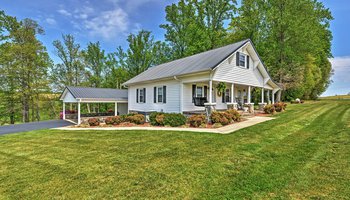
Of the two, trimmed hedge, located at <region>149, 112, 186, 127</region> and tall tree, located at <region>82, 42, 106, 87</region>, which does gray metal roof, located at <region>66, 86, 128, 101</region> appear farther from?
tall tree, located at <region>82, 42, 106, 87</region>

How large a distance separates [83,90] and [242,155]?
16685 millimetres

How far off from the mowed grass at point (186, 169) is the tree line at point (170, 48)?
2024cm

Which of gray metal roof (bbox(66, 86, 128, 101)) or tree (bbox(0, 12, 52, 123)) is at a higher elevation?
tree (bbox(0, 12, 52, 123))

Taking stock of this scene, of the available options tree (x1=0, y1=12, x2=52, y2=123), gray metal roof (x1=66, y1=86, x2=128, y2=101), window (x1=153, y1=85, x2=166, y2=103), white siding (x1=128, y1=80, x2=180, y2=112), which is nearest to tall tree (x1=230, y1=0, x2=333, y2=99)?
white siding (x1=128, y1=80, x2=180, y2=112)

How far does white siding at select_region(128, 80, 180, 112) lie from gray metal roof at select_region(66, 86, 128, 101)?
196cm

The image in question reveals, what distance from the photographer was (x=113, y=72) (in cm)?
3172

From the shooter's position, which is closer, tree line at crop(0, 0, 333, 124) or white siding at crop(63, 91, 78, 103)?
white siding at crop(63, 91, 78, 103)

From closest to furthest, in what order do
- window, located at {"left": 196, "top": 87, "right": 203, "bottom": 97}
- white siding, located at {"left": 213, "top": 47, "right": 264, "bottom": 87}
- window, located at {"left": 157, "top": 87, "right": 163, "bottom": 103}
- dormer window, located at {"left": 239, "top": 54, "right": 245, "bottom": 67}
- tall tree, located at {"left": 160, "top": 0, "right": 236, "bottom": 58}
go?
white siding, located at {"left": 213, "top": 47, "right": 264, "bottom": 87} → dormer window, located at {"left": 239, "top": 54, "right": 245, "bottom": 67} → window, located at {"left": 196, "top": 87, "right": 203, "bottom": 97} → window, located at {"left": 157, "top": 87, "right": 163, "bottom": 103} → tall tree, located at {"left": 160, "top": 0, "right": 236, "bottom": 58}

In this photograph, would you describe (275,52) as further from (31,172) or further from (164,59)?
(31,172)

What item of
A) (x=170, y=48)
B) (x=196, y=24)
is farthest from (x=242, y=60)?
(x=170, y=48)

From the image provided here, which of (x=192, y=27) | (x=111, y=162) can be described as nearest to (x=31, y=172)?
(x=111, y=162)

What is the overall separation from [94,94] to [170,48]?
16247 millimetres

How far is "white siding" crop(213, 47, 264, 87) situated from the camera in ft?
38.5

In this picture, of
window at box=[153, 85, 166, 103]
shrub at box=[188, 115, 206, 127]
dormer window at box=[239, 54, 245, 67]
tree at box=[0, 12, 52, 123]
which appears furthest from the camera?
tree at box=[0, 12, 52, 123]
